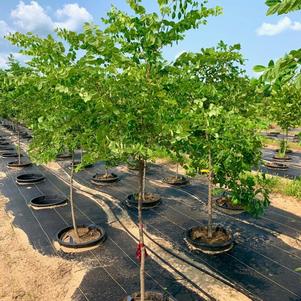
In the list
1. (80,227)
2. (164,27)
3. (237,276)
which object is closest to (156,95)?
(164,27)

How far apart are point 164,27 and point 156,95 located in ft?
4.27

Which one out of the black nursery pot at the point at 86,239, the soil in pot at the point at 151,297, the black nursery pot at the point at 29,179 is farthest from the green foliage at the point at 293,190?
the black nursery pot at the point at 29,179

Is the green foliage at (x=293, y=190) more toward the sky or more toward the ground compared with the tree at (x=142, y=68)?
more toward the ground

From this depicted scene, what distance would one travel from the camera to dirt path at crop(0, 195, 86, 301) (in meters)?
6.60

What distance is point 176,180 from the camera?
14.7 m

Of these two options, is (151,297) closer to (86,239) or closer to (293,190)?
(86,239)

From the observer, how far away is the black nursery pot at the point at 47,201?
38.2ft

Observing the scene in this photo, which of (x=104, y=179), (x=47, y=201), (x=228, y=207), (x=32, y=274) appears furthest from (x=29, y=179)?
(x=228, y=207)

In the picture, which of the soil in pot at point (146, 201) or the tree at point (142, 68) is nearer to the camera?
the tree at point (142, 68)

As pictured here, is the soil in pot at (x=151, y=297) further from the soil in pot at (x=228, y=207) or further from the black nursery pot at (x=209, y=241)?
the soil in pot at (x=228, y=207)

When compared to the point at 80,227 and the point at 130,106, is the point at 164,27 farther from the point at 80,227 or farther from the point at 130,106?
the point at 80,227

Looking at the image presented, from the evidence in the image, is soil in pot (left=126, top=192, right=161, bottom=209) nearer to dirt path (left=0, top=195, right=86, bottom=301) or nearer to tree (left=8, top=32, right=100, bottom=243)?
tree (left=8, top=32, right=100, bottom=243)

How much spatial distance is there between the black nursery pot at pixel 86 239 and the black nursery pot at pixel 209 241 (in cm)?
240

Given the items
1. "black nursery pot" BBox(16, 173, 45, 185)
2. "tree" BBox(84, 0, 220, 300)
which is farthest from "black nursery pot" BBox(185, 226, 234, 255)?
"black nursery pot" BBox(16, 173, 45, 185)
